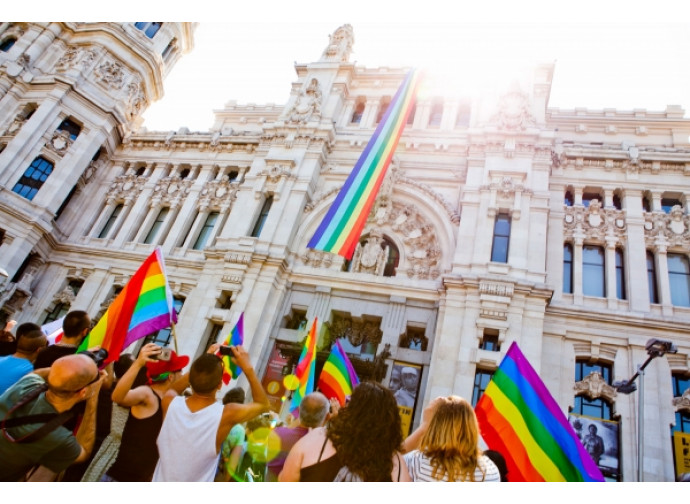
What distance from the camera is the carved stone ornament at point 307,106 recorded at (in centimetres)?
2219

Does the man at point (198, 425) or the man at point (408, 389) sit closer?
the man at point (198, 425)

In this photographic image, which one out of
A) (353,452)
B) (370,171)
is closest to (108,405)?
(353,452)

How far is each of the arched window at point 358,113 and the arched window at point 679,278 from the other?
15386 millimetres

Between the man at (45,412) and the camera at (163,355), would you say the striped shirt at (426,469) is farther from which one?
the man at (45,412)

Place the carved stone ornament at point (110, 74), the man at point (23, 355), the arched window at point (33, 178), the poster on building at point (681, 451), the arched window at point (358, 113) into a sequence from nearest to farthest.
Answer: the man at point (23, 355) < the poster on building at point (681, 451) < the arched window at point (33, 178) < the arched window at point (358, 113) < the carved stone ornament at point (110, 74)

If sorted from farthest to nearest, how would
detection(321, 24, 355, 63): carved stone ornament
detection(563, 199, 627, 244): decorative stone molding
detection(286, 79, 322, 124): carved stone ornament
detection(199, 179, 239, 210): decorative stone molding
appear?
detection(321, 24, 355, 63): carved stone ornament < detection(199, 179, 239, 210): decorative stone molding < detection(286, 79, 322, 124): carved stone ornament < detection(563, 199, 627, 244): decorative stone molding

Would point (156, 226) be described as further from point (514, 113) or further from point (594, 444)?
point (594, 444)

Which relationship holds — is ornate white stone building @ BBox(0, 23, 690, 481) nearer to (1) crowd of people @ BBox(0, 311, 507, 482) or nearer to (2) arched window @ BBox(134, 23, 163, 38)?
(2) arched window @ BBox(134, 23, 163, 38)

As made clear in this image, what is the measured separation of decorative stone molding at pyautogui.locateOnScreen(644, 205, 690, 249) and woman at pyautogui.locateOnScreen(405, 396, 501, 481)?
53.7 ft

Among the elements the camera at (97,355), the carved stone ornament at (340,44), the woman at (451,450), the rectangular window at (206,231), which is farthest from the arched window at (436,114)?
the camera at (97,355)

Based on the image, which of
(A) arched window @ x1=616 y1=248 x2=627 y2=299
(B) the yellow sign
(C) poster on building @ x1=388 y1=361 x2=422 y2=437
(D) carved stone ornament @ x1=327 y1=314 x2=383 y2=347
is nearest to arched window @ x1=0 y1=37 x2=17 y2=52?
(D) carved stone ornament @ x1=327 y1=314 x2=383 y2=347

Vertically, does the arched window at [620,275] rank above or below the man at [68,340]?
above

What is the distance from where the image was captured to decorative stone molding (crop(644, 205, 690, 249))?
1628cm

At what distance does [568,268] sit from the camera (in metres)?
17.0
